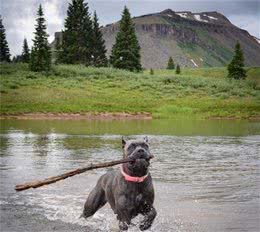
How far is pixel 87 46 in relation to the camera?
278 ft

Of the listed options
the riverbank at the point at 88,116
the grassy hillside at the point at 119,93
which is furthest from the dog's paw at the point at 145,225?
the grassy hillside at the point at 119,93

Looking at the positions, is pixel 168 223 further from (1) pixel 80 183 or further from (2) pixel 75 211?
(1) pixel 80 183

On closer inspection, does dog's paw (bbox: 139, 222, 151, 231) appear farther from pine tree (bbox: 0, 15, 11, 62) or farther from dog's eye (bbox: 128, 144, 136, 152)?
pine tree (bbox: 0, 15, 11, 62)

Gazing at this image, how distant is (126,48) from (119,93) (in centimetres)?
2470

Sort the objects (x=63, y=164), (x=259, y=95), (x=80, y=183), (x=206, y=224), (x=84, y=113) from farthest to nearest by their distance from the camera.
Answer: (x=259, y=95) → (x=84, y=113) → (x=63, y=164) → (x=80, y=183) → (x=206, y=224)

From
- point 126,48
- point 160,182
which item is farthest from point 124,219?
point 126,48

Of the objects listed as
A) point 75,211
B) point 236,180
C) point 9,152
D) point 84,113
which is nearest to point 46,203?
point 75,211

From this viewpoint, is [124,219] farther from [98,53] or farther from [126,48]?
[98,53]

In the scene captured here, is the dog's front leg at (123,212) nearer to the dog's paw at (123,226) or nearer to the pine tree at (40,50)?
the dog's paw at (123,226)

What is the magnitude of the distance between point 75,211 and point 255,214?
126 inches

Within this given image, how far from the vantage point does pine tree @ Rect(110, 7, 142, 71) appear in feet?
253

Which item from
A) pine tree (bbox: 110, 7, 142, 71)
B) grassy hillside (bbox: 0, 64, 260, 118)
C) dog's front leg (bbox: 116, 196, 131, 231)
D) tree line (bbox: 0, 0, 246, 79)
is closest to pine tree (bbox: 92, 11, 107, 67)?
tree line (bbox: 0, 0, 246, 79)

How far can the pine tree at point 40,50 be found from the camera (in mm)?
67906

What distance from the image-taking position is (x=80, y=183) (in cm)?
1322
